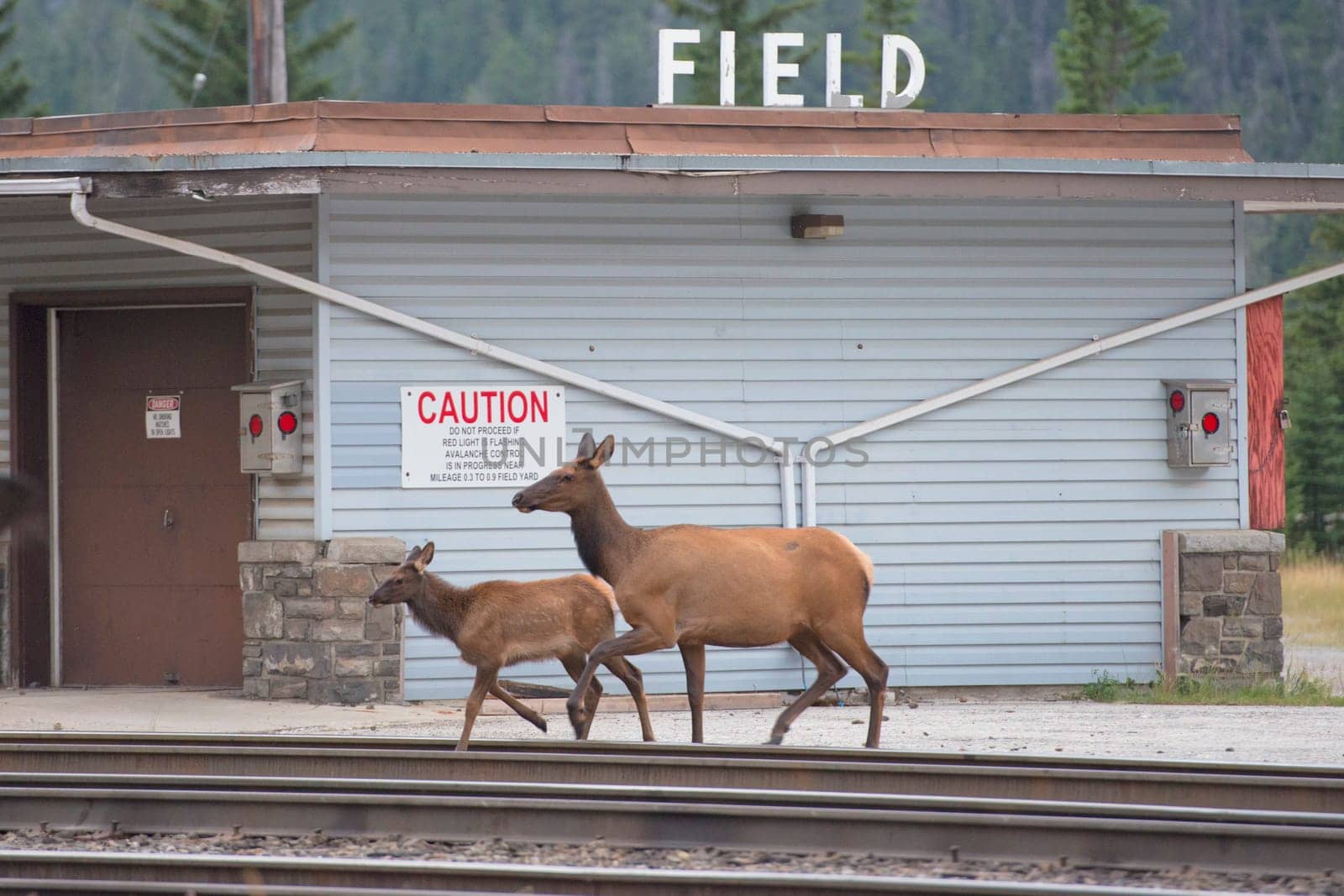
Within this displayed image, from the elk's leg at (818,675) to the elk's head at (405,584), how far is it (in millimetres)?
2234

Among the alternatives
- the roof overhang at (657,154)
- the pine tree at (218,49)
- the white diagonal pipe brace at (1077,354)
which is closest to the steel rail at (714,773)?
the roof overhang at (657,154)

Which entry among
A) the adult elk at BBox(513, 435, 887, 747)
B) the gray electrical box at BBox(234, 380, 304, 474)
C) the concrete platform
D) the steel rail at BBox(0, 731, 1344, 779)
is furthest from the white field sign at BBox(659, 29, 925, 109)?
the steel rail at BBox(0, 731, 1344, 779)

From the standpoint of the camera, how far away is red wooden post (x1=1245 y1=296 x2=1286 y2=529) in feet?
48.0

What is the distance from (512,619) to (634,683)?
870 millimetres

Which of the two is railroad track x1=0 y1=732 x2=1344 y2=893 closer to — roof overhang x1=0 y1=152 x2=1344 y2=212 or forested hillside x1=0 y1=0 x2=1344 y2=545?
roof overhang x1=0 y1=152 x2=1344 y2=212

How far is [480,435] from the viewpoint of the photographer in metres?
13.4

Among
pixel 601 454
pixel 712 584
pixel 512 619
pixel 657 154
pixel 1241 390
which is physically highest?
pixel 657 154

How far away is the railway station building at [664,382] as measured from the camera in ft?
43.4

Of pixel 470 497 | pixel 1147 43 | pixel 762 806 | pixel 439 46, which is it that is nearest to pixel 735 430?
pixel 470 497

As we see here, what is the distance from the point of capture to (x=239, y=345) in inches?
559

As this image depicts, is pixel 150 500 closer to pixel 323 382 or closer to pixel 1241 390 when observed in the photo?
pixel 323 382

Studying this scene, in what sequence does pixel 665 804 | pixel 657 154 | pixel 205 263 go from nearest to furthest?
1. pixel 665 804
2. pixel 657 154
3. pixel 205 263

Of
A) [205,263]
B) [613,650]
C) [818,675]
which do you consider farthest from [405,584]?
[205,263]

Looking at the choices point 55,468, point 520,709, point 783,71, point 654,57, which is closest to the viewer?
point 520,709
